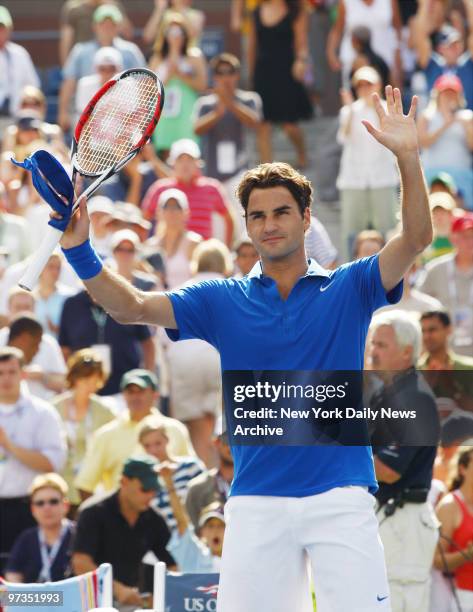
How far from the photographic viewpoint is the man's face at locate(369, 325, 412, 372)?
7531 mm

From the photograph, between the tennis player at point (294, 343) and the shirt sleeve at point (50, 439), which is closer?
the tennis player at point (294, 343)

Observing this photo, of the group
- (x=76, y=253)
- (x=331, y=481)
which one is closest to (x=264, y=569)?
(x=331, y=481)

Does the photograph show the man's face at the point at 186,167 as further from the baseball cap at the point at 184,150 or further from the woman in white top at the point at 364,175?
the woman in white top at the point at 364,175

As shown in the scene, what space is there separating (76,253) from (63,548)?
12.1 feet

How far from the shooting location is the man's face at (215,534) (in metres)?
8.07

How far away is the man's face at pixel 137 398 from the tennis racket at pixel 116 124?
136 inches

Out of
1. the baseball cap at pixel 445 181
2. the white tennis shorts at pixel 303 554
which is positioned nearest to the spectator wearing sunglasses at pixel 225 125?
the baseball cap at pixel 445 181

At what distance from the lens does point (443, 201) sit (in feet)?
38.6

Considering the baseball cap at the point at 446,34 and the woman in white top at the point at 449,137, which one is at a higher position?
A: the baseball cap at the point at 446,34

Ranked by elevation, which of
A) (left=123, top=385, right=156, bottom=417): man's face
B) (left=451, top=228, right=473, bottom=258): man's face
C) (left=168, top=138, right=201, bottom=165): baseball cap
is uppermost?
(left=168, top=138, right=201, bottom=165): baseball cap

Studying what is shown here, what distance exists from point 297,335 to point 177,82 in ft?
32.0

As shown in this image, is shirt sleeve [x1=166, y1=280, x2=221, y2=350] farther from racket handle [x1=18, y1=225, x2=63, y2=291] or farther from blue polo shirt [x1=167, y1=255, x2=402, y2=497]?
racket handle [x1=18, y1=225, x2=63, y2=291]

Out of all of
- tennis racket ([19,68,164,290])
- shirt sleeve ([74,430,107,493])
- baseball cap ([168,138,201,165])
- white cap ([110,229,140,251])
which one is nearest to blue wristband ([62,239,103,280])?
tennis racket ([19,68,164,290])

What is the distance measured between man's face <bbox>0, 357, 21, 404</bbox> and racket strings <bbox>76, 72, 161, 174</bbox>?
133 inches
